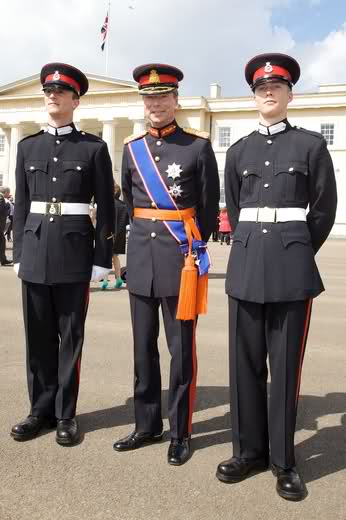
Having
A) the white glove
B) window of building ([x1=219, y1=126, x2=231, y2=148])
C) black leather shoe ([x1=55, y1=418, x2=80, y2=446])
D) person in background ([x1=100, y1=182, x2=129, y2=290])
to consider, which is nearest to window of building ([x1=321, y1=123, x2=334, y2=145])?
window of building ([x1=219, y1=126, x2=231, y2=148])

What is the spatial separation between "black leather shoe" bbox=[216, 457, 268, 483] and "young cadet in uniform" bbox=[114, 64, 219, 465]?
329 millimetres

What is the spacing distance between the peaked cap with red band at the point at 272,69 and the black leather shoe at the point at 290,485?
83.5 inches

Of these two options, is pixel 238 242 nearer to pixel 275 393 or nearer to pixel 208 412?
pixel 275 393

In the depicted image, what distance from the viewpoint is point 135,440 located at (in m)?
3.52

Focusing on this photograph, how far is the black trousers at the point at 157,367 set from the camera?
11.5 ft

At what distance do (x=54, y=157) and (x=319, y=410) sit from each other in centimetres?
262

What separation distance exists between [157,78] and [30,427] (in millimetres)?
2329

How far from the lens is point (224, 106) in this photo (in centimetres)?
4538

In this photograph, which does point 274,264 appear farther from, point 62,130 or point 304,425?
point 62,130

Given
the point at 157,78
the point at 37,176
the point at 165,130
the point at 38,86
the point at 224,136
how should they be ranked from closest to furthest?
the point at 157,78 → the point at 165,130 → the point at 37,176 → the point at 224,136 → the point at 38,86

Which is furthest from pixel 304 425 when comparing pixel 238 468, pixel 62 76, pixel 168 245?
pixel 62 76

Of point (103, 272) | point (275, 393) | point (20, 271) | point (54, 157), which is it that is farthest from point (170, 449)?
point (54, 157)

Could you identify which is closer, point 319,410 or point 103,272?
point 103,272

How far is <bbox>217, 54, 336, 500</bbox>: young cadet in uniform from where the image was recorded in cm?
310
